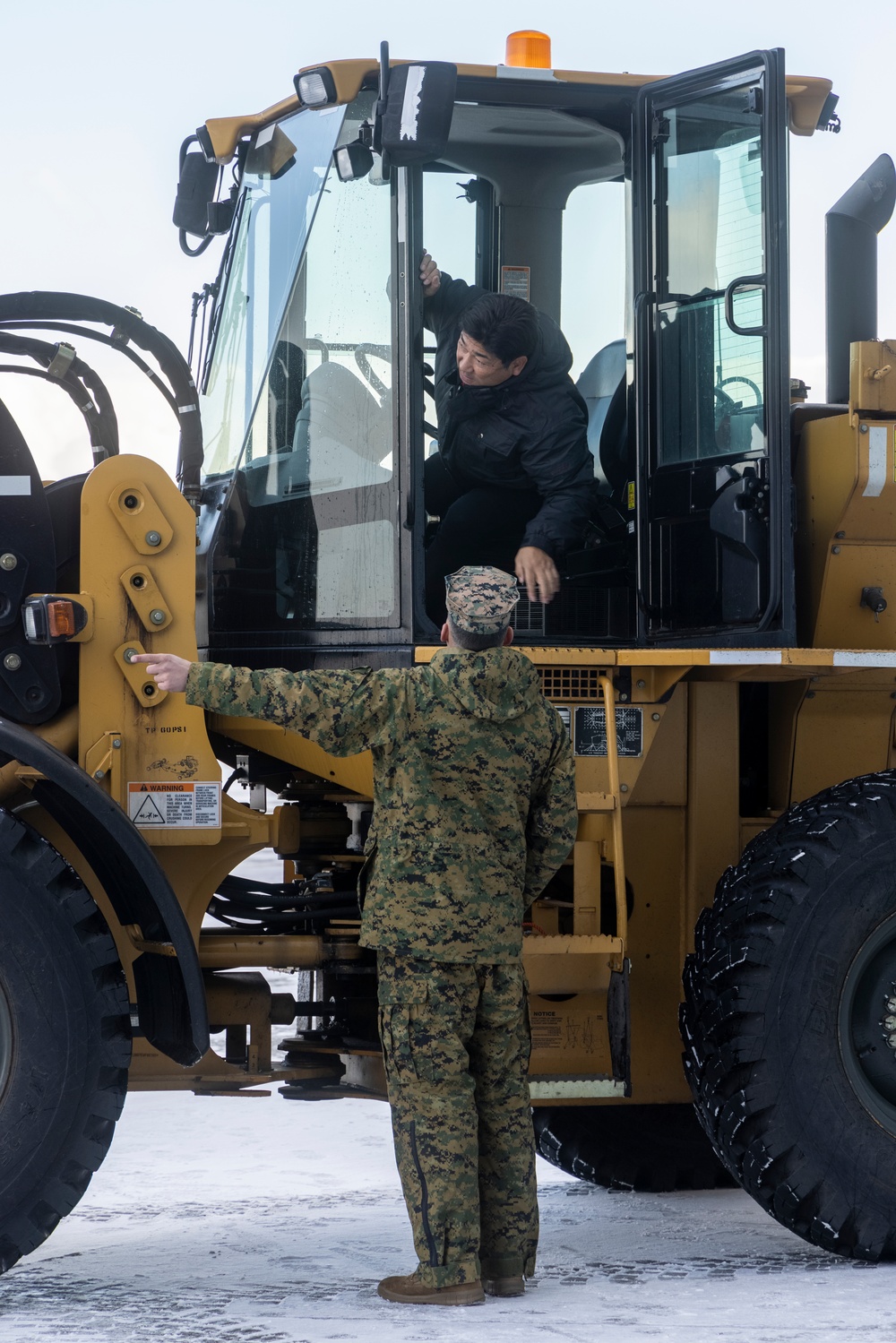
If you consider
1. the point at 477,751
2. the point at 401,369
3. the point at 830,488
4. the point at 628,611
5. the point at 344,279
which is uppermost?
the point at 344,279

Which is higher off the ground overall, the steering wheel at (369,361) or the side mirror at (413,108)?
the side mirror at (413,108)

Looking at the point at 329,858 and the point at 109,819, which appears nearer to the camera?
the point at 109,819

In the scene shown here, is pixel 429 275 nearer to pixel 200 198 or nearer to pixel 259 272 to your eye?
pixel 259 272

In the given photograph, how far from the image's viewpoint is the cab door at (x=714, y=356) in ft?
13.9

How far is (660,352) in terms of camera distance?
4.43 metres

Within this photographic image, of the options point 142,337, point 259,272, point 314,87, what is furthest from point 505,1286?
point 314,87

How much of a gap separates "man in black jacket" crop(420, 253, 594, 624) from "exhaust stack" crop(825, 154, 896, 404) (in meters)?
0.93

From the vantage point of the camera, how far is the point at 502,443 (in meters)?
4.37

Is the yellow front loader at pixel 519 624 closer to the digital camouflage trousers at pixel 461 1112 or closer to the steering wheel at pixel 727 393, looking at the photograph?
the steering wheel at pixel 727 393

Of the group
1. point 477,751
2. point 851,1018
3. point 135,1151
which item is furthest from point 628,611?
point 135,1151

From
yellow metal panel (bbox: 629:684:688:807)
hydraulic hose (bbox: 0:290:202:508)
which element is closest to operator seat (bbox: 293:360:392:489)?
hydraulic hose (bbox: 0:290:202:508)

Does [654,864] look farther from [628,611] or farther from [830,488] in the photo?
[830,488]

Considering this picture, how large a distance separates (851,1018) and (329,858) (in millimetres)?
1457

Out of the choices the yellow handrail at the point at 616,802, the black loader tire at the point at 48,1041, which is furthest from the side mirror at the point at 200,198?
the black loader tire at the point at 48,1041
